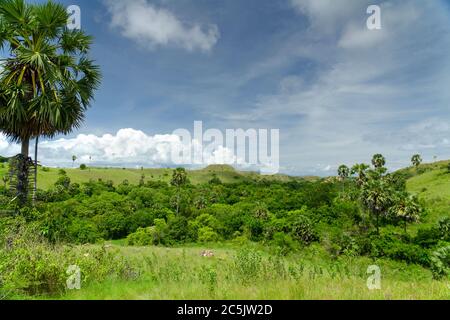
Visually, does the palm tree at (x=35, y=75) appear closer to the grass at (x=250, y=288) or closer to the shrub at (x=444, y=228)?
the grass at (x=250, y=288)

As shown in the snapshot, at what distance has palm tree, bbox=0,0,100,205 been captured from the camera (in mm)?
8898

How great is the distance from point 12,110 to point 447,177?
115 meters

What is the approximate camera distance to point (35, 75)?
31.4 feet

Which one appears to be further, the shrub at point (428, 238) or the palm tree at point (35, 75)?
the shrub at point (428, 238)

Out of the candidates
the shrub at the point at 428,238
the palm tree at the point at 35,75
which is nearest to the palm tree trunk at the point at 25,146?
the palm tree at the point at 35,75

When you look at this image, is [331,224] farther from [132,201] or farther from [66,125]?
[66,125]

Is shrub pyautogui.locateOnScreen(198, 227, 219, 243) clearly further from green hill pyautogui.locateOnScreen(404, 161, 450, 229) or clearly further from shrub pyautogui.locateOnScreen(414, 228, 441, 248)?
green hill pyautogui.locateOnScreen(404, 161, 450, 229)

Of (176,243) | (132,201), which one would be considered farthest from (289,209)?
(132,201)

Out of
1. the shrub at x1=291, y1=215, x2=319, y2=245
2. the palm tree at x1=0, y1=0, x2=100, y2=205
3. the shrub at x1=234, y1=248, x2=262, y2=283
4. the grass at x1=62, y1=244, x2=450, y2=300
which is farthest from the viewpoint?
the shrub at x1=291, y1=215, x2=319, y2=245

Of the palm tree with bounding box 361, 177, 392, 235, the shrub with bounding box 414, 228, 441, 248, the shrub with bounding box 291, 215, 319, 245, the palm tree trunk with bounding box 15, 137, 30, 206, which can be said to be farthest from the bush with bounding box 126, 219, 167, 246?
the palm tree trunk with bounding box 15, 137, 30, 206


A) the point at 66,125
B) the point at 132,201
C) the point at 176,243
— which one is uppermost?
the point at 66,125

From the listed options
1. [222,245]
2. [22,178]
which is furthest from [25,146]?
[222,245]

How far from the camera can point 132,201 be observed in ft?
252

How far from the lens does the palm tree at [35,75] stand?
8.90 metres
